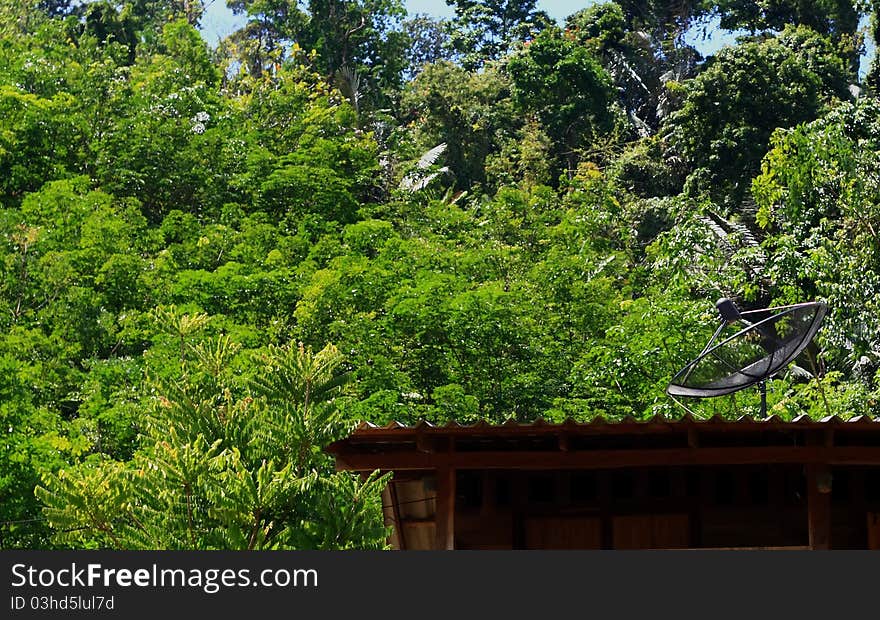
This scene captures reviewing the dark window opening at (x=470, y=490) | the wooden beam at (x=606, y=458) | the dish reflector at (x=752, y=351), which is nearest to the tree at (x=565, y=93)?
the dish reflector at (x=752, y=351)

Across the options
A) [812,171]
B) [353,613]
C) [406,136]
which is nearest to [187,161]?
[406,136]

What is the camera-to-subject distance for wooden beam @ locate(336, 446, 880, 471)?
7.55 metres

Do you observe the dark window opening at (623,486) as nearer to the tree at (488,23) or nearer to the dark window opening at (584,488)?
the dark window opening at (584,488)

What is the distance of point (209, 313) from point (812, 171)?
862 centimetres

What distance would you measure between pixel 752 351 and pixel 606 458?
90.1 inches

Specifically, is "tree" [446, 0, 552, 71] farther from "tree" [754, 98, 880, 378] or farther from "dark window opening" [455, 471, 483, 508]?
"dark window opening" [455, 471, 483, 508]

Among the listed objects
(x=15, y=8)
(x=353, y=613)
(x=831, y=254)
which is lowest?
(x=353, y=613)

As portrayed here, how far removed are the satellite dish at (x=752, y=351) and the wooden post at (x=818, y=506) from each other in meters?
1.14

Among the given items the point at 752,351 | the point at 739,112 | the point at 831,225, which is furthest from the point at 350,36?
the point at 752,351

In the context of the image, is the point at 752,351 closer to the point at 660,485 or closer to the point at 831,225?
the point at 660,485

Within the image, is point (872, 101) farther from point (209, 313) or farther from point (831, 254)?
point (209, 313)

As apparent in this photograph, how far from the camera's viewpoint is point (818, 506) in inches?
303

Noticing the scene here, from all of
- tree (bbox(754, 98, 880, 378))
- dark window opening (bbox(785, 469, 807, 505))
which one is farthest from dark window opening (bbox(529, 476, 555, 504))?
tree (bbox(754, 98, 880, 378))

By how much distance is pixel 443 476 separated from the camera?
7.60 meters
